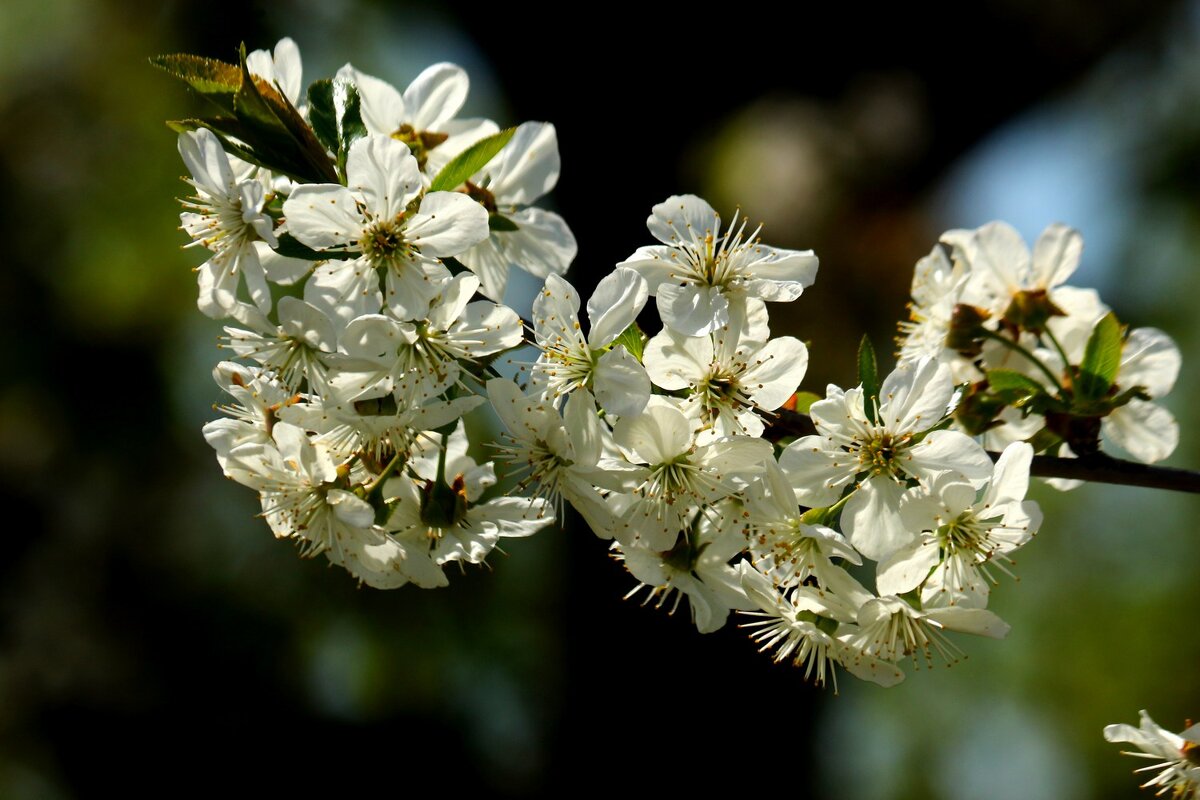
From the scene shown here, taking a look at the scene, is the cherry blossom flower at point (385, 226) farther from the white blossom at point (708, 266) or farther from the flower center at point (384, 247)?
the white blossom at point (708, 266)

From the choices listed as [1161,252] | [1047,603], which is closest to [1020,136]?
[1161,252]

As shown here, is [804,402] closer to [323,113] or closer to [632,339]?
[632,339]

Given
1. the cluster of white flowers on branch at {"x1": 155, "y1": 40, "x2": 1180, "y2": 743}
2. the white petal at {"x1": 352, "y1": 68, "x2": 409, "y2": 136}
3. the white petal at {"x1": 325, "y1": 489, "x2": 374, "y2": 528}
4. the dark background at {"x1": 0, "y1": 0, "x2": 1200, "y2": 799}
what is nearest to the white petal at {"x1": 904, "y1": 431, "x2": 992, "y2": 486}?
the cluster of white flowers on branch at {"x1": 155, "y1": 40, "x2": 1180, "y2": 743}

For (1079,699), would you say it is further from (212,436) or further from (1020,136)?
(212,436)

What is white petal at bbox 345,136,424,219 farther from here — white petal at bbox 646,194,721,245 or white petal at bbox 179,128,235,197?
white petal at bbox 646,194,721,245

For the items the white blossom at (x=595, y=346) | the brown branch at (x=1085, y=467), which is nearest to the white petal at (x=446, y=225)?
the white blossom at (x=595, y=346)

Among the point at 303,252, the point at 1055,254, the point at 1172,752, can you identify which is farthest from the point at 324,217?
the point at 1172,752

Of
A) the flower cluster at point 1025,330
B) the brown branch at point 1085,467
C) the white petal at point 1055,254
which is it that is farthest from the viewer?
the white petal at point 1055,254
